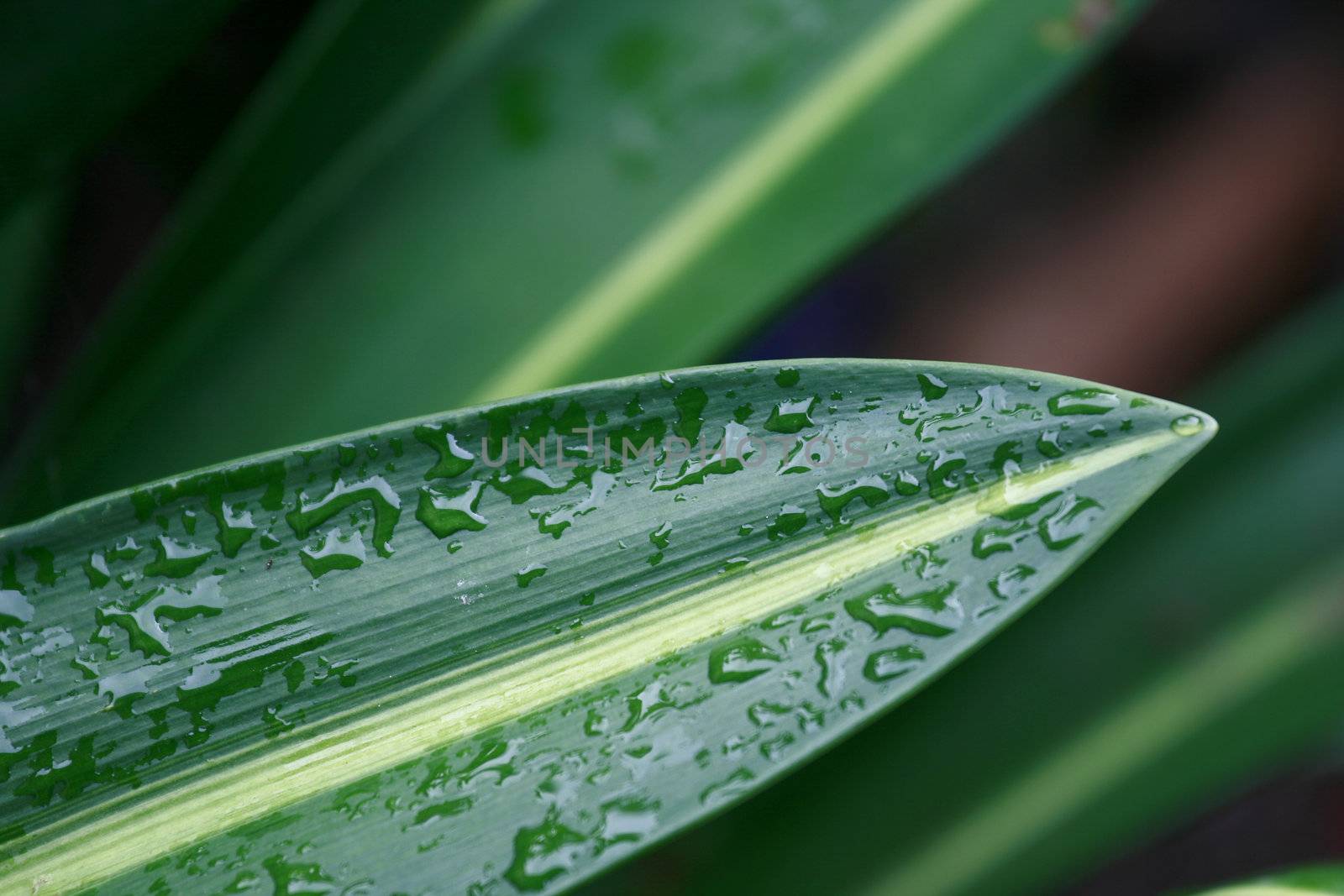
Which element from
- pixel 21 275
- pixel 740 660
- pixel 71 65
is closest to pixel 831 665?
pixel 740 660

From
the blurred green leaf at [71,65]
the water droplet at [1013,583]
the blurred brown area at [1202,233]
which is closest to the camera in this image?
the water droplet at [1013,583]

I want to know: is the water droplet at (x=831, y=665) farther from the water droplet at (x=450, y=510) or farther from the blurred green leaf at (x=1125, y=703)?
the blurred green leaf at (x=1125, y=703)

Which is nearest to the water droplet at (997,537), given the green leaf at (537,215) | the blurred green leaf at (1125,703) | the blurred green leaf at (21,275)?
the green leaf at (537,215)

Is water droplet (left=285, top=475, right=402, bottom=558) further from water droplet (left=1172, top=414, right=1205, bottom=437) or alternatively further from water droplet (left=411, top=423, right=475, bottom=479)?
water droplet (left=1172, top=414, right=1205, bottom=437)

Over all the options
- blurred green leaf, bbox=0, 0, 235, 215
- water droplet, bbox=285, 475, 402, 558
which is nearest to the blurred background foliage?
blurred green leaf, bbox=0, 0, 235, 215

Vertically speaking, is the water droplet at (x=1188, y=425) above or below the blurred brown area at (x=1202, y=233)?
below

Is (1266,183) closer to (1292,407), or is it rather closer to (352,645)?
(1292,407)
